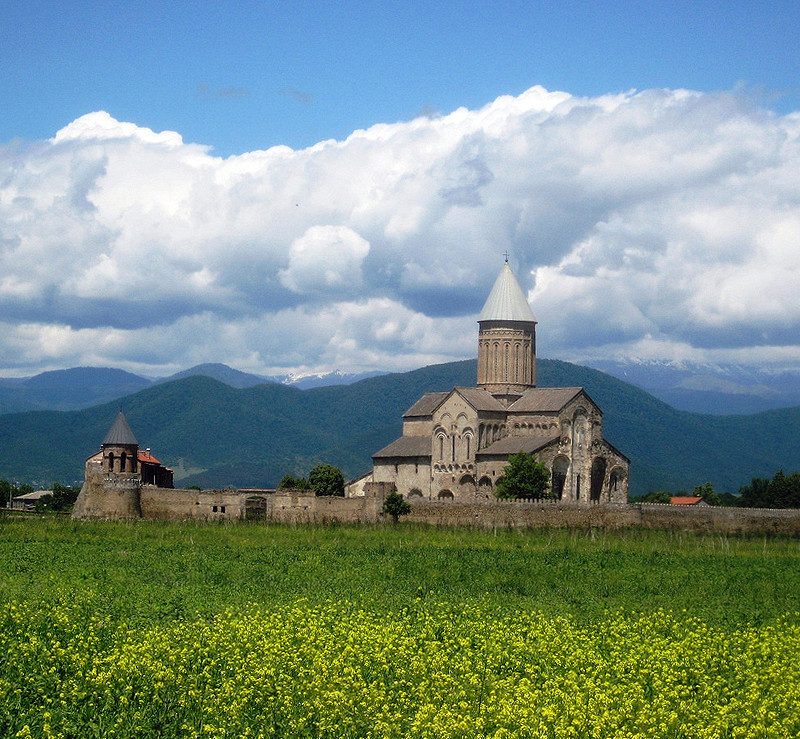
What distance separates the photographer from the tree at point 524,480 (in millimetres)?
52250

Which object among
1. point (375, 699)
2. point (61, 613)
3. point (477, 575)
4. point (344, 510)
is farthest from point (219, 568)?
point (344, 510)

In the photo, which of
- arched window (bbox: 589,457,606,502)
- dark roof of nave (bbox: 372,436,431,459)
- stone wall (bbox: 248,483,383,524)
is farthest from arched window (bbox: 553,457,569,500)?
stone wall (bbox: 248,483,383,524)

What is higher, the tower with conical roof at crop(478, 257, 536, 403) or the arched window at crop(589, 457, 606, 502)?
the tower with conical roof at crop(478, 257, 536, 403)

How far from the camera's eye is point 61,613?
1872cm

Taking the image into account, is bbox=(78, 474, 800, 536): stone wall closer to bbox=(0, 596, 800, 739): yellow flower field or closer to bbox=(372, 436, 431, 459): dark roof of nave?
bbox=(372, 436, 431, 459): dark roof of nave

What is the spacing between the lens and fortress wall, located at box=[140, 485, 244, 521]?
169ft

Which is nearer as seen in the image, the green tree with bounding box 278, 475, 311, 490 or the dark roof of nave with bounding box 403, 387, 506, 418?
the dark roof of nave with bounding box 403, 387, 506, 418

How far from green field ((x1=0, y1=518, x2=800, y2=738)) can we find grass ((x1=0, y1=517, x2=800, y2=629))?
126 millimetres

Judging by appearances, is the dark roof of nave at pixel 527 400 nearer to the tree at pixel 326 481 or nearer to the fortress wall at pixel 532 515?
the tree at pixel 326 481

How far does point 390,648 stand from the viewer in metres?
16.6

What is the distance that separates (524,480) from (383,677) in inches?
1478

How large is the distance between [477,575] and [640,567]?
5.51m

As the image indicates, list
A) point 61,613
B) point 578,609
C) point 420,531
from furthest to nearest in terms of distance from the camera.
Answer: point 420,531 < point 578,609 < point 61,613

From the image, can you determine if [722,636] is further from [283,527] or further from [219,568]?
[283,527]
